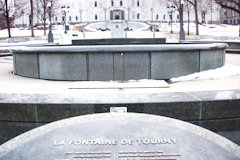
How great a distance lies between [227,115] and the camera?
455cm

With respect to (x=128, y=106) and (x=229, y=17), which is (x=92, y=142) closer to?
(x=128, y=106)

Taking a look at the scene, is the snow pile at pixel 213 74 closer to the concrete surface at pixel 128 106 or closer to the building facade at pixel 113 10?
the concrete surface at pixel 128 106

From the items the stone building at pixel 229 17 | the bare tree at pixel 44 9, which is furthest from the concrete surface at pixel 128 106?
the stone building at pixel 229 17

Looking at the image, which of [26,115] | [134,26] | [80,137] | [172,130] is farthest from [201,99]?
[134,26]

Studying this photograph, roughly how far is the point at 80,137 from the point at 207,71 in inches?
315

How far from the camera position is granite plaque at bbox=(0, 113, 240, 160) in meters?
2.48

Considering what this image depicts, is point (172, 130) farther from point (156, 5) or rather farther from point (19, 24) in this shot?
point (156, 5)

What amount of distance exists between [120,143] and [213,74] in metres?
7.80

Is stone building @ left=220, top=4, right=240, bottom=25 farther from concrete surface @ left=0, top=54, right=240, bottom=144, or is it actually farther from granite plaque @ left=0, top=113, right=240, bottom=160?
granite plaque @ left=0, top=113, right=240, bottom=160

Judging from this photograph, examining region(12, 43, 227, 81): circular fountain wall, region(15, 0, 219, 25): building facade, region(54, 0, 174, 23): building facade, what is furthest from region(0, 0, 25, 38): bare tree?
region(54, 0, 174, 23): building facade

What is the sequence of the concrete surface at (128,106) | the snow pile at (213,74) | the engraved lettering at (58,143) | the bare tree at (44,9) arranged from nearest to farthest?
the engraved lettering at (58,143)
the concrete surface at (128,106)
the snow pile at (213,74)
the bare tree at (44,9)

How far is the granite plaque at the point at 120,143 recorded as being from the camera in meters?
2.48

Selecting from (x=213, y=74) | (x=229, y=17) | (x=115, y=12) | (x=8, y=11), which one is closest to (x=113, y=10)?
(x=115, y=12)

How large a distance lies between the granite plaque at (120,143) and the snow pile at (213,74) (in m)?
6.16
